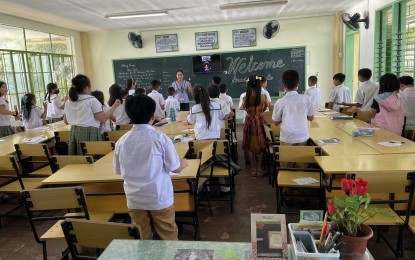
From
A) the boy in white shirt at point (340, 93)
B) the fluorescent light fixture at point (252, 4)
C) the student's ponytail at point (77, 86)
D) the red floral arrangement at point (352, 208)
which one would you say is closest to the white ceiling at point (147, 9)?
the fluorescent light fixture at point (252, 4)

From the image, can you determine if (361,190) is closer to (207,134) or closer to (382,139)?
(382,139)

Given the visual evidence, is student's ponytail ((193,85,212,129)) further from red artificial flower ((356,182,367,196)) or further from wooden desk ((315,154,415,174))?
red artificial flower ((356,182,367,196))

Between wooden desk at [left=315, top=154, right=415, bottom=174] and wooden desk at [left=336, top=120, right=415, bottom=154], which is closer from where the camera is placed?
wooden desk at [left=315, top=154, right=415, bottom=174]

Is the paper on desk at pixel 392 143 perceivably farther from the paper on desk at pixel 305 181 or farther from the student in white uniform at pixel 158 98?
the student in white uniform at pixel 158 98

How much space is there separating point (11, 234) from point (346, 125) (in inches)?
163

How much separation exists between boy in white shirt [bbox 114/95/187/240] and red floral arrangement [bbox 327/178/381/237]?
44.3 inches

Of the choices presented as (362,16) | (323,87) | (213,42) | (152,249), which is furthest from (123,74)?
(152,249)

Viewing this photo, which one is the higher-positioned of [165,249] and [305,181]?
[165,249]

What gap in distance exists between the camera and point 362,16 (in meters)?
6.71

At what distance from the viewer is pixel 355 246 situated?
40.6 inches

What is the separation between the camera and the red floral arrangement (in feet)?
3.36

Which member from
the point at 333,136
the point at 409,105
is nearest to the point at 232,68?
the point at 409,105

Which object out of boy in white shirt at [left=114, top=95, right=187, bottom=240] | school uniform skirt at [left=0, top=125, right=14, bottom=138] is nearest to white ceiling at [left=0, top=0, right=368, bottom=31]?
school uniform skirt at [left=0, top=125, right=14, bottom=138]

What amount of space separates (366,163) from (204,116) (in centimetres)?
190
